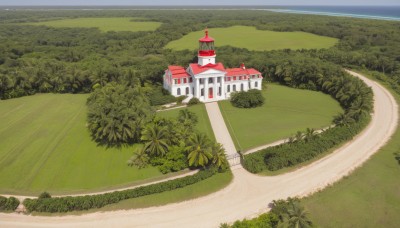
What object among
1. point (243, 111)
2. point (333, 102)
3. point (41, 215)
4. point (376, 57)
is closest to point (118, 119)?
point (41, 215)

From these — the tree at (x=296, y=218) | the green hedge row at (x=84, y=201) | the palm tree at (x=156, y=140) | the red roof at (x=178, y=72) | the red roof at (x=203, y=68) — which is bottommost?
the green hedge row at (x=84, y=201)

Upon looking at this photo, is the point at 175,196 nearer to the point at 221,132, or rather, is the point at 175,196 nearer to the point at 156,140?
the point at 156,140

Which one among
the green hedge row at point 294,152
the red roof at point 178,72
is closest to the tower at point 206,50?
the red roof at point 178,72

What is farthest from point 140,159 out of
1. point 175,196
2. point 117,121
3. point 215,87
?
point 215,87

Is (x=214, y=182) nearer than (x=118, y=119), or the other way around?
(x=214, y=182)

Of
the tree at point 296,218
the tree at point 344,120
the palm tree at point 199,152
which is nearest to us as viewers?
the tree at point 296,218

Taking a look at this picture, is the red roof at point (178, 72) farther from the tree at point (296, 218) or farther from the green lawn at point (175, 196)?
the tree at point (296, 218)

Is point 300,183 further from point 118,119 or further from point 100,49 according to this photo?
point 100,49
